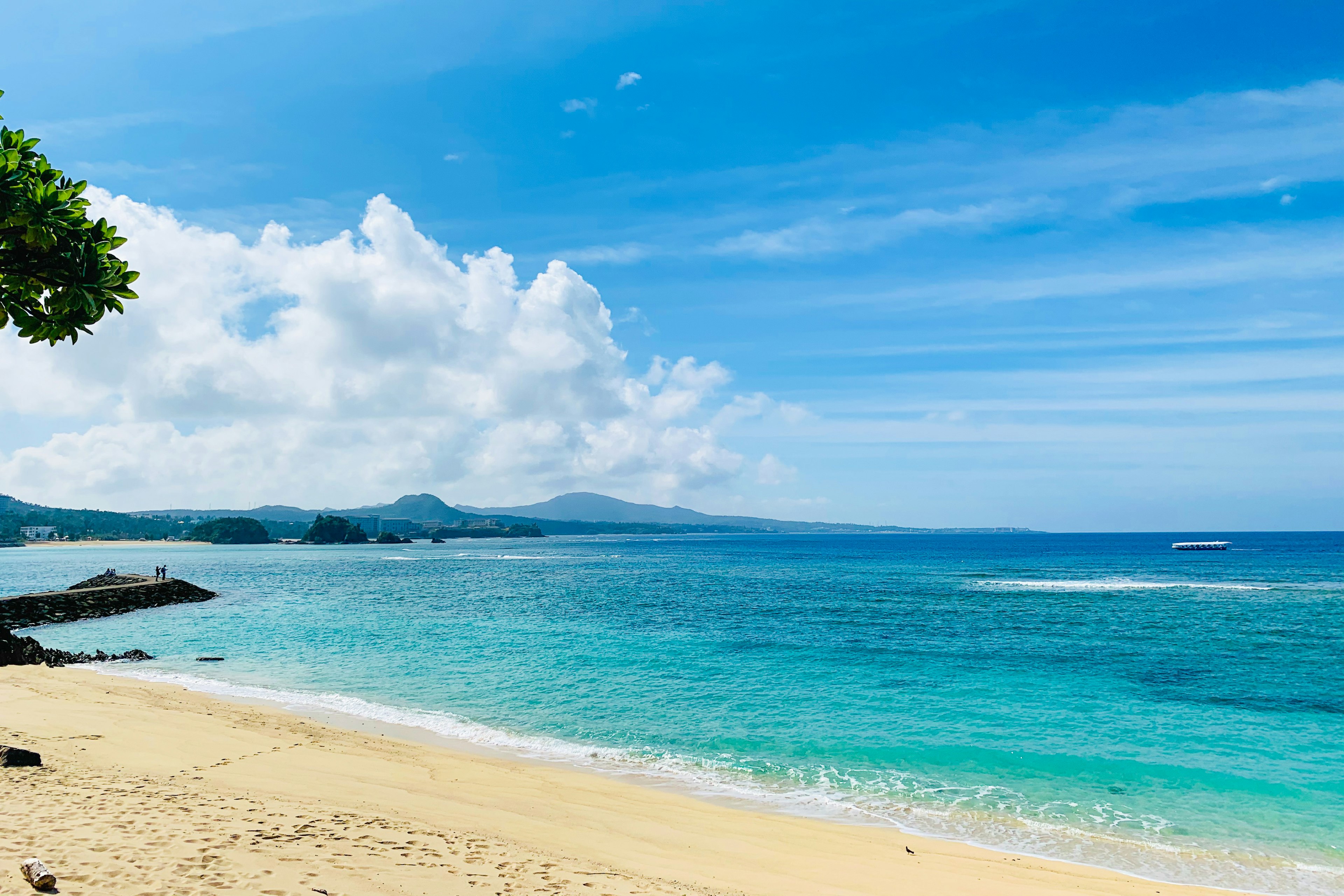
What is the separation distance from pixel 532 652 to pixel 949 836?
72.7 ft

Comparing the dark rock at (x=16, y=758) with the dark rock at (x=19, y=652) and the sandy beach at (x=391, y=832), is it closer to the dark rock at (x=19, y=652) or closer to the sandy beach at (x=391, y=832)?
the sandy beach at (x=391, y=832)

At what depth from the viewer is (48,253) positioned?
23.9ft

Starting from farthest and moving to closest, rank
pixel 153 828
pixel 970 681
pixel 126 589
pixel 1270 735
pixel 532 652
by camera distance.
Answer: pixel 126 589, pixel 532 652, pixel 970 681, pixel 1270 735, pixel 153 828

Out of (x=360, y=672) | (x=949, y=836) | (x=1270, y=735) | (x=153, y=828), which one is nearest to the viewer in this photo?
(x=153, y=828)

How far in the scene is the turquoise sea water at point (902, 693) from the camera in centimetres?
1398

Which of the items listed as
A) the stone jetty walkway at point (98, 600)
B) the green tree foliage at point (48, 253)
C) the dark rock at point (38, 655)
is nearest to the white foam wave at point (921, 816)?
the green tree foliage at point (48, 253)

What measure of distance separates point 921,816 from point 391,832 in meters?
10.2

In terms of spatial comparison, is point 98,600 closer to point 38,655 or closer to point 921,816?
point 38,655

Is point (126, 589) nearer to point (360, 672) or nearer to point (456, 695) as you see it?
point (360, 672)

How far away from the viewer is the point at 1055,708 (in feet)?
72.9

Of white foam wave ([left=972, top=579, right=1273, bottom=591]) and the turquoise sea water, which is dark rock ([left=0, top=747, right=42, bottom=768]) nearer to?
the turquoise sea water

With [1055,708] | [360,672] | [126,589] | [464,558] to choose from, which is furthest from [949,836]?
[464,558]

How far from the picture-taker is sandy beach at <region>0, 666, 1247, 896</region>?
8.02 metres

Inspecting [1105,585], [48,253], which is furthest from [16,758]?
[1105,585]
